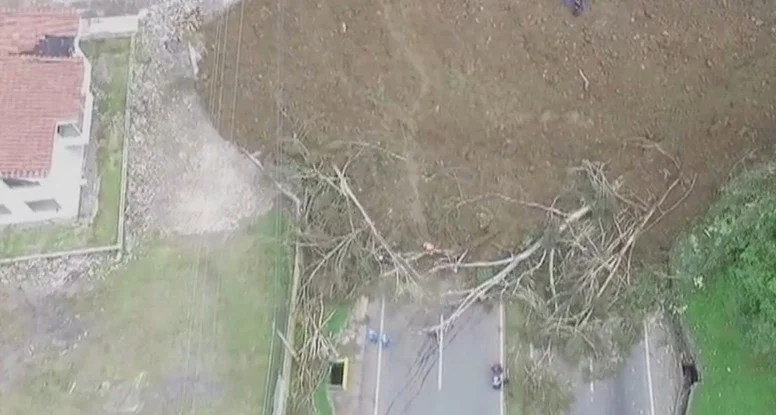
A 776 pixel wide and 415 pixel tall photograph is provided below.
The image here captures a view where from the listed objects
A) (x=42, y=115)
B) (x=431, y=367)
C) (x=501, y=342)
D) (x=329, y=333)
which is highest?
(x=42, y=115)

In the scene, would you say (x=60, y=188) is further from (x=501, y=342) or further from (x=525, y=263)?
(x=525, y=263)

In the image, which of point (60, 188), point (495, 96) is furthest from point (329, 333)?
point (60, 188)

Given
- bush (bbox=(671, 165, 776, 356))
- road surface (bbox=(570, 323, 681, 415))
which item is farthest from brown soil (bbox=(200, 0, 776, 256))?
road surface (bbox=(570, 323, 681, 415))

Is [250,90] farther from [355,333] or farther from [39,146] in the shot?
[355,333]

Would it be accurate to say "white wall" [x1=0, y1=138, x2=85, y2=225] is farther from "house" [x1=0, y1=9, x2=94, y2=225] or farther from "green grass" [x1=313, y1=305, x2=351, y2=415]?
"green grass" [x1=313, y1=305, x2=351, y2=415]

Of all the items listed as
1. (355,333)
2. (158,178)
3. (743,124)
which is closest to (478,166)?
(355,333)
